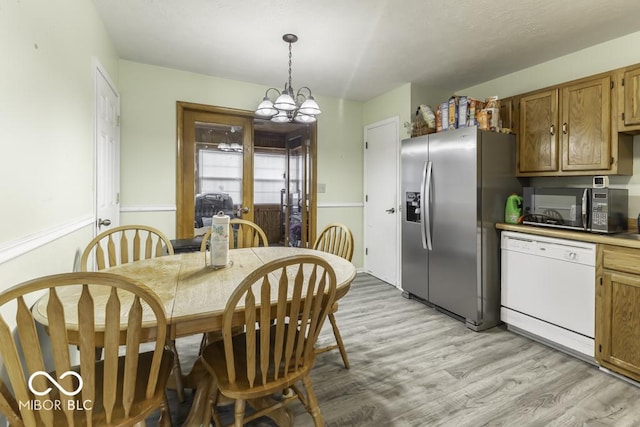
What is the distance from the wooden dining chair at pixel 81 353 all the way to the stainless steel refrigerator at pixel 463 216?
2.49m

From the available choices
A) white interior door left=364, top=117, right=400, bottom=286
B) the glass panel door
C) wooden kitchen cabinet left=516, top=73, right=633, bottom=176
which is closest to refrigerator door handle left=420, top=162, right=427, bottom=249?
white interior door left=364, top=117, right=400, bottom=286

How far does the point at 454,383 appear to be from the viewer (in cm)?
190

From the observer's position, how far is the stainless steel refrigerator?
8.68 ft

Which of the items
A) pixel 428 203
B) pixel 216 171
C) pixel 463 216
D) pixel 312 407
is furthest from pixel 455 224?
pixel 216 171

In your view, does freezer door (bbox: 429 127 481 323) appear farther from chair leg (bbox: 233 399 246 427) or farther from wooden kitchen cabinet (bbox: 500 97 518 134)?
chair leg (bbox: 233 399 246 427)

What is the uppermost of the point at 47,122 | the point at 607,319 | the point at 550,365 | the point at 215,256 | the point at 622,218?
the point at 47,122

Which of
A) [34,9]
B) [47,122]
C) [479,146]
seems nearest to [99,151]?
[47,122]

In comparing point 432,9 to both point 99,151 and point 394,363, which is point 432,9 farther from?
point 99,151

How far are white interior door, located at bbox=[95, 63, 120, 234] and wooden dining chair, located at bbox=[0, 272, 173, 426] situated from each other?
145 centimetres

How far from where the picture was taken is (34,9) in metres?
1.31

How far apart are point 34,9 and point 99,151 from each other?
45.3 inches

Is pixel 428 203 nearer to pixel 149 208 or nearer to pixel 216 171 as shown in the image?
pixel 216 171

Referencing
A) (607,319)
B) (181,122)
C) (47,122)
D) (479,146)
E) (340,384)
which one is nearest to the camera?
(47,122)

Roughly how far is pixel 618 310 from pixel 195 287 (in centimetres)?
258
